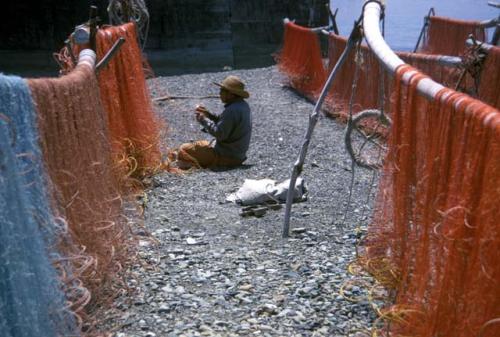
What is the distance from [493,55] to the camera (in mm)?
5102

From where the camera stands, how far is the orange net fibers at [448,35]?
9.86m

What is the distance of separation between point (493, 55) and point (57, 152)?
3426mm

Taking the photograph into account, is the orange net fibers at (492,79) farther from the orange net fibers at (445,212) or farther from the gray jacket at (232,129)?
the gray jacket at (232,129)

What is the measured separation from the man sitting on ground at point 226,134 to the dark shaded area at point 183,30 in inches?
448

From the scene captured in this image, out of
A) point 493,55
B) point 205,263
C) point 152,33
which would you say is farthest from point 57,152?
point 152,33

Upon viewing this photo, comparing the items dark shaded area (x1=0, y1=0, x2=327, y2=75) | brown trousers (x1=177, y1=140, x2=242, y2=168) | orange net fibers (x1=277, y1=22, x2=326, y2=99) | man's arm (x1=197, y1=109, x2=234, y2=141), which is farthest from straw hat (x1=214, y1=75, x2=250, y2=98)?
dark shaded area (x1=0, y1=0, x2=327, y2=75)

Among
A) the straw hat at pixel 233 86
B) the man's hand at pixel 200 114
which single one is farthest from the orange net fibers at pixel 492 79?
the man's hand at pixel 200 114

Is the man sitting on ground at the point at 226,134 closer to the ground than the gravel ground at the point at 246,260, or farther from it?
farther from it

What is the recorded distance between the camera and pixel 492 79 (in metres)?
5.19

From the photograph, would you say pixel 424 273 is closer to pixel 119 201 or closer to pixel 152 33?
pixel 119 201

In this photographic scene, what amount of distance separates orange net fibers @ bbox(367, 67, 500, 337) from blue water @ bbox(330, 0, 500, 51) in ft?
50.0

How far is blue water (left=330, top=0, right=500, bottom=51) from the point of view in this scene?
73.6 feet

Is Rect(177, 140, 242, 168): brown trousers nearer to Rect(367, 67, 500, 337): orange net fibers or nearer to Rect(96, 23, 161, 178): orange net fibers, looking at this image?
Rect(96, 23, 161, 178): orange net fibers

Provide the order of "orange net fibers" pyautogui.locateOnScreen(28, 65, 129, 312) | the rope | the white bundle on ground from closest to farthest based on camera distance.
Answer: "orange net fibers" pyautogui.locateOnScreen(28, 65, 129, 312)
the white bundle on ground
the rope
